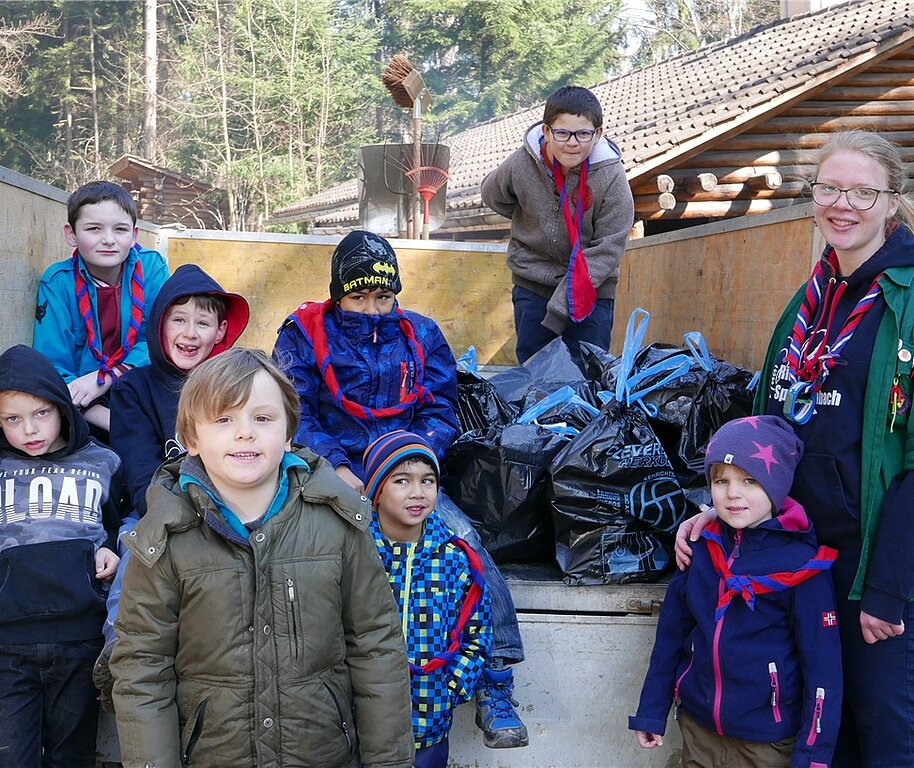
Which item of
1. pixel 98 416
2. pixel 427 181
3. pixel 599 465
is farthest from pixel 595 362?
pixel 427 181

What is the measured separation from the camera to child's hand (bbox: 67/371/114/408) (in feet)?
11.7

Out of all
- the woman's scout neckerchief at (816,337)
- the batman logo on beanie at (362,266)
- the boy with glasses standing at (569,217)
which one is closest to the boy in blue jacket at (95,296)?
the batman logo on beanie at (362,266)

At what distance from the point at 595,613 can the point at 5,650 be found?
6.46ft

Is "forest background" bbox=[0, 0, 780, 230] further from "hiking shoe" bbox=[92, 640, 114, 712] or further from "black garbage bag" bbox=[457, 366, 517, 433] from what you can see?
"hiking shoe" bbox=[92, 640, 114, 712]

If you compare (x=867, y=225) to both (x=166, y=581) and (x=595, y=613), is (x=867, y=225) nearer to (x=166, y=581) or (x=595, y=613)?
(x=595, y=613)

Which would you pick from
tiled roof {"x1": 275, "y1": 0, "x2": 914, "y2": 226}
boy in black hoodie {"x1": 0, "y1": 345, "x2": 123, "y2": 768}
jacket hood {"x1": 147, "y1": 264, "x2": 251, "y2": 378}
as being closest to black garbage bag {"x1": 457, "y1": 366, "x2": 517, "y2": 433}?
jacket hood {"x1": 147, "y1": 264, "x2": 251, "y2": 378}

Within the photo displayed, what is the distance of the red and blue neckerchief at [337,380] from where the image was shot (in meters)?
3.40

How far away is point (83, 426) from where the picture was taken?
10.3ft

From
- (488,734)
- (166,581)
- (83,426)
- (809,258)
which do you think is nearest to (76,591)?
(83,426)

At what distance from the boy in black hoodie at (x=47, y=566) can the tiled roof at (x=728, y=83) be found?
8.66 metres

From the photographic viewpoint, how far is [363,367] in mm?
3441

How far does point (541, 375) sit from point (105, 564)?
2171mm

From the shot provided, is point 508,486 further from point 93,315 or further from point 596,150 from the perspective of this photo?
point 596,150

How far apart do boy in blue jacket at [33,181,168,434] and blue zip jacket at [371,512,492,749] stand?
1.51m
